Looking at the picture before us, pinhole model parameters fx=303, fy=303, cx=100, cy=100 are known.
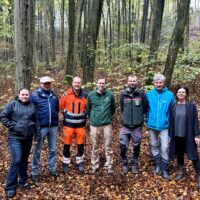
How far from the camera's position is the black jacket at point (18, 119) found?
5.84 m

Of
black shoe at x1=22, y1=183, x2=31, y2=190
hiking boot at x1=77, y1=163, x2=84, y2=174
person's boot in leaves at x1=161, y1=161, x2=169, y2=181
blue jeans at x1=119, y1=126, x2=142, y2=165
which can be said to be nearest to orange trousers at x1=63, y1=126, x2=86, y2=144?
hiking boot at x1=77, y1=163, x2=84, y2=174

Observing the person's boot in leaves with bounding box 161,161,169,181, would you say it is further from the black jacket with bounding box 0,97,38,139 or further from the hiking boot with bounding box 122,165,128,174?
the black jacket with bounding box 0,97,38,139

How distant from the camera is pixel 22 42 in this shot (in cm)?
701

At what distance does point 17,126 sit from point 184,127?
131 inches

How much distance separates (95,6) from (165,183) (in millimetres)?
6506

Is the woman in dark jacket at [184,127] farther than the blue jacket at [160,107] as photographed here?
No

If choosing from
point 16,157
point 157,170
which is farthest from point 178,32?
point 16,157

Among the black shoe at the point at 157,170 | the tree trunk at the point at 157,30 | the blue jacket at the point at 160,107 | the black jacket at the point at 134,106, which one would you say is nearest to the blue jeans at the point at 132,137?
the black jacket at the point at 134,106

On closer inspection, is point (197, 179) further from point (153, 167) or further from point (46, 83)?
point (46, 83)

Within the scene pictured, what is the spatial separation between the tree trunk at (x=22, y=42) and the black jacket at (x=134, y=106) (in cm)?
245

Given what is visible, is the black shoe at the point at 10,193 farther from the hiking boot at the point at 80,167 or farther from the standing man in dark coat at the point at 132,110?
the standing man in dark coat at the point at 132,110

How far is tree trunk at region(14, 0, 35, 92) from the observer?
6820mm

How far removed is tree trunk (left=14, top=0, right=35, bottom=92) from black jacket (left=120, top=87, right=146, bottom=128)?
2448 millimetres

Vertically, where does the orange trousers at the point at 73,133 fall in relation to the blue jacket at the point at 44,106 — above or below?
below
